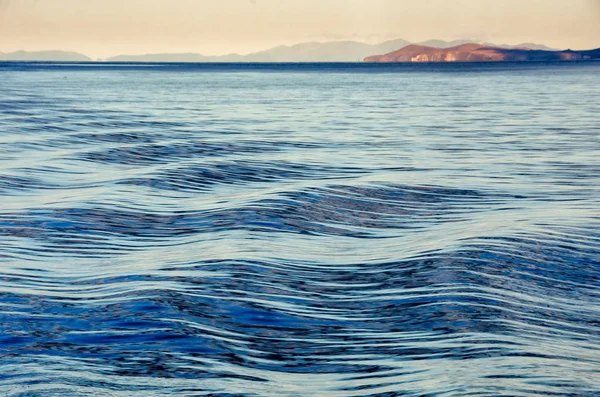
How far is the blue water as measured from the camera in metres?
6.81

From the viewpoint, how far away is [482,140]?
94.9ft

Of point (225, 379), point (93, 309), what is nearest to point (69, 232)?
point (93, 309)

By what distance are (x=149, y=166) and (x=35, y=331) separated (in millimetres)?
13516

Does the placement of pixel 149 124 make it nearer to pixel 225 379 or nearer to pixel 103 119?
pixel 103 119

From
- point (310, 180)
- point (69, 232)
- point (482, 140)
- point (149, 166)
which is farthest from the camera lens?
point (482, 140)

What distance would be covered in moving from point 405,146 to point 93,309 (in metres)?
19.7

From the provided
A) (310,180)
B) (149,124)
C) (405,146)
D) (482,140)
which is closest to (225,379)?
(310,180)

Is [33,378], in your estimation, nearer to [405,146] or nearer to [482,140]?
[405,146]

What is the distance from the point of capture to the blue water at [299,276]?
6.81 m

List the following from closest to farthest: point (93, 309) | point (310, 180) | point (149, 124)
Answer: point (93, 309) < point (310, 180) < point (149, 124)

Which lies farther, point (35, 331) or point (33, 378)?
point (35, 331)

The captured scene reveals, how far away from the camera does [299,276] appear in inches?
390

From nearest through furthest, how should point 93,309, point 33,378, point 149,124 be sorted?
point 33,378, point 93,309, point 149,124

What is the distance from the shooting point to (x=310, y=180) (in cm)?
1853
